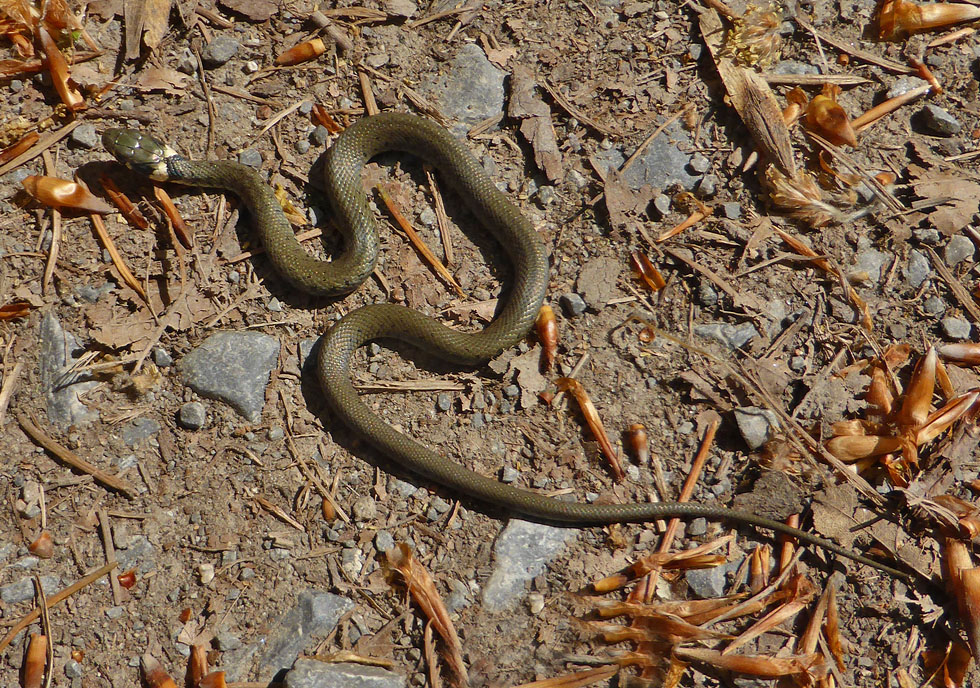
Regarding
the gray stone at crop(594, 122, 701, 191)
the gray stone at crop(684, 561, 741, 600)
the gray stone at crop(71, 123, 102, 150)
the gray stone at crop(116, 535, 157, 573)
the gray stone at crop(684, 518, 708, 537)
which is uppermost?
the gray stone at crop(71, 123, 102, 150)

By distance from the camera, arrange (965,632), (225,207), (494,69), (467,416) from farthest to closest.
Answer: (494,69) → (225,207) → (467,416) → (965,632)

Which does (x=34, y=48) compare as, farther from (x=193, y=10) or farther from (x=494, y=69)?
(x=494, y=69)

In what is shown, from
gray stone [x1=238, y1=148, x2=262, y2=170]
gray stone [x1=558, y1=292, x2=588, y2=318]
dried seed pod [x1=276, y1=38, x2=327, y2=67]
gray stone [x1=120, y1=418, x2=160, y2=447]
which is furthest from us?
dried seed pod [x1=276, y1=38, x2=327, y2=67]

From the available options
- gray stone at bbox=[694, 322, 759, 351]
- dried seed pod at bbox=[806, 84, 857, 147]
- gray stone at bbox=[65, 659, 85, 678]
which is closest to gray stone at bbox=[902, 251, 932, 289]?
dried seed pod at bbox=[806, 84, 857, 147]

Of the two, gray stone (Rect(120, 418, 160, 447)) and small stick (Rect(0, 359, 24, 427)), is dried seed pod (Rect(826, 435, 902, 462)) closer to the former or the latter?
gray stone (Rect(120, 418, 160, 447))

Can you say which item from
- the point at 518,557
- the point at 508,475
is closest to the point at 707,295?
the point at 508,475

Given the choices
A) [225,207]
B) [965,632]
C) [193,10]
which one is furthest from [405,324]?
[965,632]

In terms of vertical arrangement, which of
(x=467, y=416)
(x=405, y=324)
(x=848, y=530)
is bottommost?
(x=848, y=530)

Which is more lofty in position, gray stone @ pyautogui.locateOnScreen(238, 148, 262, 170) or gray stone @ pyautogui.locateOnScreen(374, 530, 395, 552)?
gray stone @ pyautogui.locateOnScreen(238, 148, 262, 170)
